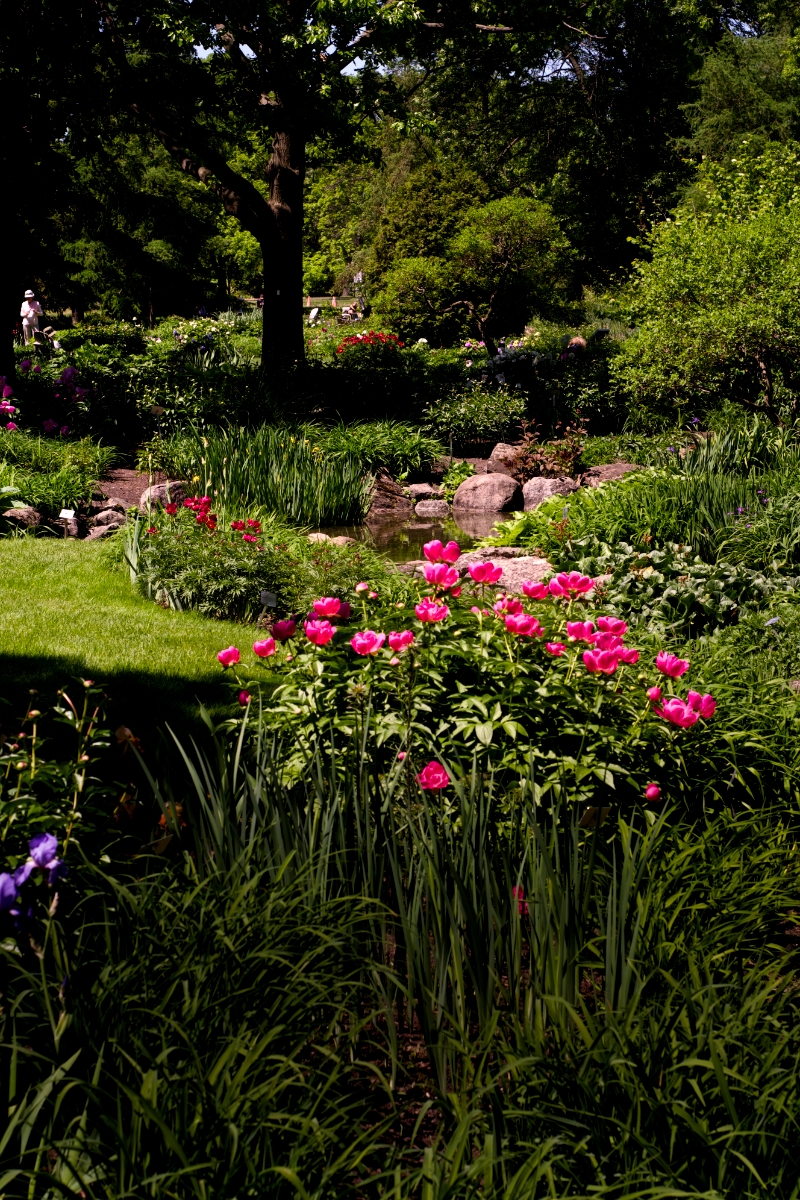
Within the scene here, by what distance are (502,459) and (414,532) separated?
2862mm

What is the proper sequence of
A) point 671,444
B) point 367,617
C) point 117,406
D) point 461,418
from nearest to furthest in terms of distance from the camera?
point 367,617 → point 671,444 → point 117,406 → point 461,418

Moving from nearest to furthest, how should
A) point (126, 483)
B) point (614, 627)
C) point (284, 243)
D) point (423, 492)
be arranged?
point (614, 627) < point (126, 483) < point (423, 492) < point (284, 243)

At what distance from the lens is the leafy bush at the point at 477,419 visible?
12.8 meters

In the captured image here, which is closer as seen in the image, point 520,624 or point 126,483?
point 520,624

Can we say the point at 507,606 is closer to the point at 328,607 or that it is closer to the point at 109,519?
the point at 328,607

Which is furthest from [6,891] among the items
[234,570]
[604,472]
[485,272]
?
[485,272]

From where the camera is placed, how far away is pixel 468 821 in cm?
211

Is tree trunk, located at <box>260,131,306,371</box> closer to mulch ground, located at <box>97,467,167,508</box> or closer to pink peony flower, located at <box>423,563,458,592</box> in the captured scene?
mulch ground, located at <box>97,467,167,508</box>

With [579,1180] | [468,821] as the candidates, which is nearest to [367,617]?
[468,821]

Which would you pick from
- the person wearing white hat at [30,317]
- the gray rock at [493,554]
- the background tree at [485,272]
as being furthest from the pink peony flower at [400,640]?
the person wearing white hat at [30,317]

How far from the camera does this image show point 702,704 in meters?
2.66

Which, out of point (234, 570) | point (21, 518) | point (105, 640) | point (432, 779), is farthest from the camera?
point (21, 518)

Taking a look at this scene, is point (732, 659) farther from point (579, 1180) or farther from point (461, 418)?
point (461, 418)

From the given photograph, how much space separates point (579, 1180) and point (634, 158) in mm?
30998
